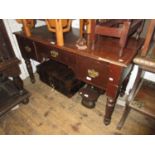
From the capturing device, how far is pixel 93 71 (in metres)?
1.04

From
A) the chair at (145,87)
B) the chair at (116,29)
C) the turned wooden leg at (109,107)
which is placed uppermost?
the chair at (116,29)

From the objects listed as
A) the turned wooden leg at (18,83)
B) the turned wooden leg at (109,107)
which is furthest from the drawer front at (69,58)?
the turned wooden leg at (18,83)

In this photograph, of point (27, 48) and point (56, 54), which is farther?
point (27, 48)

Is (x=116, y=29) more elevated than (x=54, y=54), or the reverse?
(x=116, y=29)

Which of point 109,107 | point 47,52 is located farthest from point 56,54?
point 109,107

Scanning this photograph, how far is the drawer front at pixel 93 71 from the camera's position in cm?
97

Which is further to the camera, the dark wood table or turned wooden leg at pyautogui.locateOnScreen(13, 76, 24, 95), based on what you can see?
turned wooden leg at pyautogui.locateOnScreen(13, 76, 24, 95)

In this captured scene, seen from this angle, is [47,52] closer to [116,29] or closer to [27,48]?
[27,48]

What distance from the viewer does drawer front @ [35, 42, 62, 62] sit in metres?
1.22

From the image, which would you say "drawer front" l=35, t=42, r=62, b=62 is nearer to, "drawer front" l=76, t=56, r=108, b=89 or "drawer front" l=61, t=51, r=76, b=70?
"drawer front" l=61, t=51, r=76, b=70

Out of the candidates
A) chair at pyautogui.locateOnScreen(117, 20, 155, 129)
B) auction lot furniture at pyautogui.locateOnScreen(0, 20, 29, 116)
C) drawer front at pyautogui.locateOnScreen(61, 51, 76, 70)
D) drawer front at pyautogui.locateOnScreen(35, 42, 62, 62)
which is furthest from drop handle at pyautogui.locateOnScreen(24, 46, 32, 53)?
chair at pyautogui.locateOnScreen(117, 20, 155, 129)

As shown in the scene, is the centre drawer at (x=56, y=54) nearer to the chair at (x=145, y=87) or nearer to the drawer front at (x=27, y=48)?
the drawer front at (x=27, y=48)

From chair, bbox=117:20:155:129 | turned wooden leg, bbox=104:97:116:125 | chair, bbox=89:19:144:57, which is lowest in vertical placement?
turned wooden leg, bbox=104:97:116:125

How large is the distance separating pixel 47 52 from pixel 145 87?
0.99 meters
